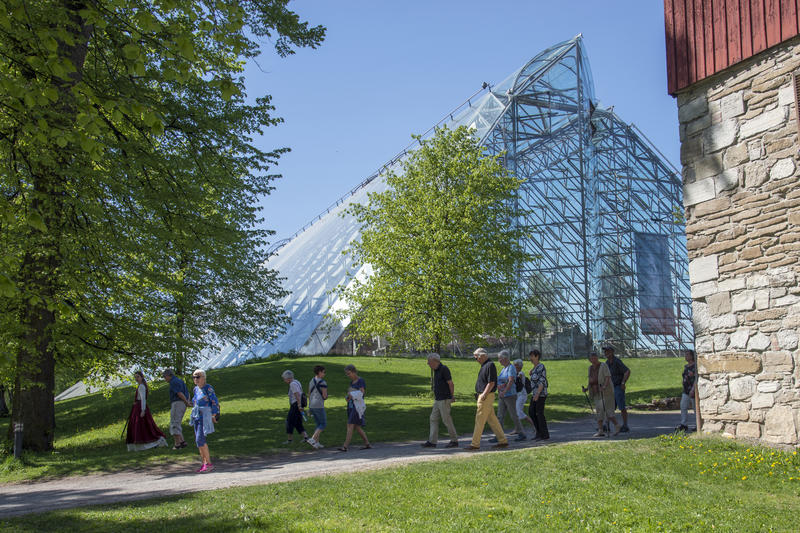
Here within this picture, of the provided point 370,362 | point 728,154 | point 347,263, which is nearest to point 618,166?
point 347,263

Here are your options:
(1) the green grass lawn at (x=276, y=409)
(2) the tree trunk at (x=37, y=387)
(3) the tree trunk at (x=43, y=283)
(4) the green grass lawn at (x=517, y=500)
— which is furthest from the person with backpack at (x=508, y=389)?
(2) the tree trunk at (x=37, y=387)

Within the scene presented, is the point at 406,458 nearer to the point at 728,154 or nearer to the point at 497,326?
the point at 728,154

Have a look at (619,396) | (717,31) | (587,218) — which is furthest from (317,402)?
(587,218)

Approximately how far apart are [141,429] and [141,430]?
2 centimetres

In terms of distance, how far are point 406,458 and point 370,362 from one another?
76.1ft

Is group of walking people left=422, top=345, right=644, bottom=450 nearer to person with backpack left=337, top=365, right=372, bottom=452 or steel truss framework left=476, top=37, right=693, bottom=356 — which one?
person with backpack left=337, top=365, right=372, bottom=452

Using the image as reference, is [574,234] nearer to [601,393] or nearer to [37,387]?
[601,393]

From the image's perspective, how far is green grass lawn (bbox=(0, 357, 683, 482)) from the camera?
1280 cm

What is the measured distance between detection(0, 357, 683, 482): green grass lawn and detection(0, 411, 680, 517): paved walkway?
90 centimetres

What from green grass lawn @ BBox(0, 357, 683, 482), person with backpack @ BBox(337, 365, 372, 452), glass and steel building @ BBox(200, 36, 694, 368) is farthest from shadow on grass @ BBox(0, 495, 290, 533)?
glass and steel building @ BBox(200, 36, 694, 368)

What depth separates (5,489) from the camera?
413 inches

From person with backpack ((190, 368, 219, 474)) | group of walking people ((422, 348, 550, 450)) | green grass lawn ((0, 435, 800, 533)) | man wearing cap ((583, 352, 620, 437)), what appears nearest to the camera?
green grass lawn ((0, 435, 800, 533))

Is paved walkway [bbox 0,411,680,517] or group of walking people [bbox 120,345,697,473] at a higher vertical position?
group of walking people [bbox 120,345,697,473]

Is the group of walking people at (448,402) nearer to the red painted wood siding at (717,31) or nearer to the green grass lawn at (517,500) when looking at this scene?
the green grass lawn at (517,500)
